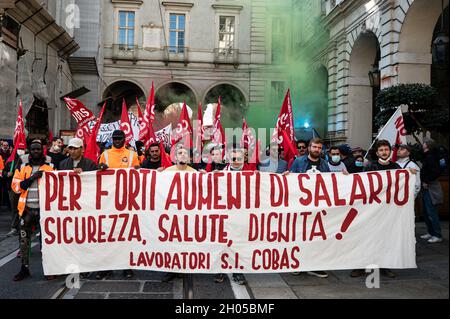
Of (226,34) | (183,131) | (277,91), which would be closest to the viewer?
(183,131)

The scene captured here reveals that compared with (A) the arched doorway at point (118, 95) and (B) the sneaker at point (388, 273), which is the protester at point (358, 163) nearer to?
(B) the sneaker at point (388, 273)

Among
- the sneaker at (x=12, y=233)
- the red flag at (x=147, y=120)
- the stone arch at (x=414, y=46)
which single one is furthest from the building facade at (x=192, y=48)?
the sneaker at (x=12, y=233)

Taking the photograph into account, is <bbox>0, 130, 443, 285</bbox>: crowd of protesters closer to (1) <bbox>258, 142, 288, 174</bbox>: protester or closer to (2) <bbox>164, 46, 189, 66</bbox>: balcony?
(1) <bbox>258, 142, 288, 174</bbox>: protester

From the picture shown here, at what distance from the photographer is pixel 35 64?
52.1ft

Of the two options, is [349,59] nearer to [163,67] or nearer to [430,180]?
[430,180]

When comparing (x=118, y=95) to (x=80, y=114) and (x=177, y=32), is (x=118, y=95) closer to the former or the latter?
(x=177, y=32)

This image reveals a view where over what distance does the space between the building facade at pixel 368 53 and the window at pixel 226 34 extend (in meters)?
5.26

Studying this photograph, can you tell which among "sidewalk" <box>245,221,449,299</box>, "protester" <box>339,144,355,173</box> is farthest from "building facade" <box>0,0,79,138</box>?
"sidewalk" <box>245,221,449,299</box>

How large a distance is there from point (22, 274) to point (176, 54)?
22671 mm

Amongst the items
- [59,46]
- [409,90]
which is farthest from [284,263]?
[59,46]

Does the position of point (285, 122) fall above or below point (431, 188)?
above

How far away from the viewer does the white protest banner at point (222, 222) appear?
179 inches

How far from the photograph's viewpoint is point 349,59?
16.4 metres

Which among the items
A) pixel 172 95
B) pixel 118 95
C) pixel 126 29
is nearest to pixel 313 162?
pixel 126 29
